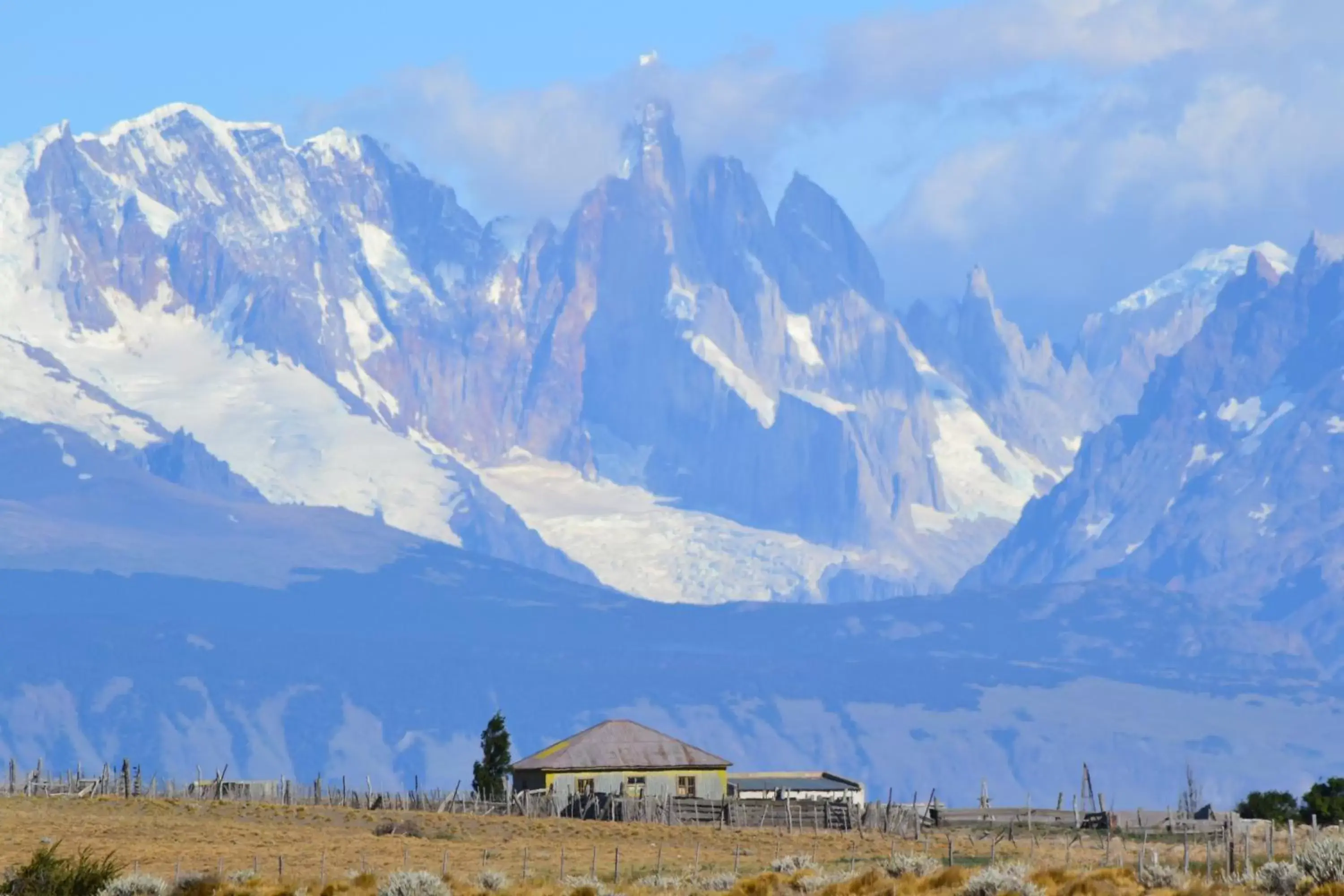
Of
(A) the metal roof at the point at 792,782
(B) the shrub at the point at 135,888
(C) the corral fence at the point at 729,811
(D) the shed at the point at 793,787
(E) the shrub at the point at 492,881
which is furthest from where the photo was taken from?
(A) the metal roof at the point at 792,782

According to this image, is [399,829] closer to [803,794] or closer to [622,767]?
[622,767]

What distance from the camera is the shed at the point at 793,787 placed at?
116m

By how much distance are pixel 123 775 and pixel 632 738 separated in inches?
895

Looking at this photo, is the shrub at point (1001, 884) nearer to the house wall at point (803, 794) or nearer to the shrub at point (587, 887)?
the shrub at point (587, 887)

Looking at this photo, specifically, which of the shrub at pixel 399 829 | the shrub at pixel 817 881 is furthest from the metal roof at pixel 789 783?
the shrub at pixel 817 881

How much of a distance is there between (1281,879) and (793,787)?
7959cm

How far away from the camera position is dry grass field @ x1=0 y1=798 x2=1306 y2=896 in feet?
165

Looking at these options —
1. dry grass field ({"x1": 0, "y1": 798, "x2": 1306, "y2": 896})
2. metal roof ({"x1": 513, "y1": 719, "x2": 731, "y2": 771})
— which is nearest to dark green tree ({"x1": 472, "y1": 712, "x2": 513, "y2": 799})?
metal roof ({"x1": 513, "y1": 719, "x2": 731, "y2": 771})

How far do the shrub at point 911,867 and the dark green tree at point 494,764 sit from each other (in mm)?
61285

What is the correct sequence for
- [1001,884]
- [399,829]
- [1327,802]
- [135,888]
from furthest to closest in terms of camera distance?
[1327,802], [399,829], [135,888], [1001,884]

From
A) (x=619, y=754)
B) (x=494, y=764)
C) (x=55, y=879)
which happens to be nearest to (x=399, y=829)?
(x=619, y=754)

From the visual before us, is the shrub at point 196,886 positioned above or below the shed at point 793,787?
below

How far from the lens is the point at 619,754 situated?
113438 mm

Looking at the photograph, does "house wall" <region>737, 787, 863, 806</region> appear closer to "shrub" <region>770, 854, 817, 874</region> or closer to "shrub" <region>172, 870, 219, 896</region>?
"shrub" <region>770, 854, 817, 874</region>
